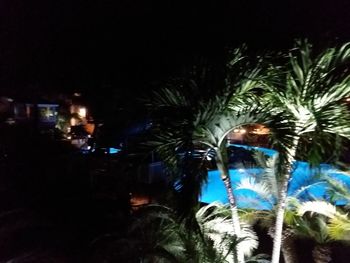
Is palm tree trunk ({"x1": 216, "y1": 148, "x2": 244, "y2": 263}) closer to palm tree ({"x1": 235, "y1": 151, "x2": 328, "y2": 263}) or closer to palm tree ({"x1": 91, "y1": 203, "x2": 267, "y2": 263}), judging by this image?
Result: palm tree ({"x1": 91, "y1": 203, "x2": 267, "y2": 263})

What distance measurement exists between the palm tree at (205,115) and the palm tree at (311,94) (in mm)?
273

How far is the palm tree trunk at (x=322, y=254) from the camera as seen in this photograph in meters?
5.09

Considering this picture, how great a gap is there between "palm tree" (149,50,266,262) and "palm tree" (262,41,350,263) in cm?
27

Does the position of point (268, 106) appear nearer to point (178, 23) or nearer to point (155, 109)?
Result: point (155, 109)

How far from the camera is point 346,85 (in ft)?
12.3

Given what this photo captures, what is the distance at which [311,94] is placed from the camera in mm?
3762

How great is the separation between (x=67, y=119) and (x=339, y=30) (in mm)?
18084

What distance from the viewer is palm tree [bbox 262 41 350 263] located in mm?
3732

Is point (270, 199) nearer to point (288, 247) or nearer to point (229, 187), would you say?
point (288, 247)

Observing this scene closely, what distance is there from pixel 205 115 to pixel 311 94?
3.30ft

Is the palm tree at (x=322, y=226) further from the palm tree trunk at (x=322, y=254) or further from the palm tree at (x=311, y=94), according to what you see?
the palm tree at (x=311, y=94)

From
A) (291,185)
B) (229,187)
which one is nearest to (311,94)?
(229,187)

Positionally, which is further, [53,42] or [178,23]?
[53,42]

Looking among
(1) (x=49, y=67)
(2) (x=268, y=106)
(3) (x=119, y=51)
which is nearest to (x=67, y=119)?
(1) (x=49, y=67)
